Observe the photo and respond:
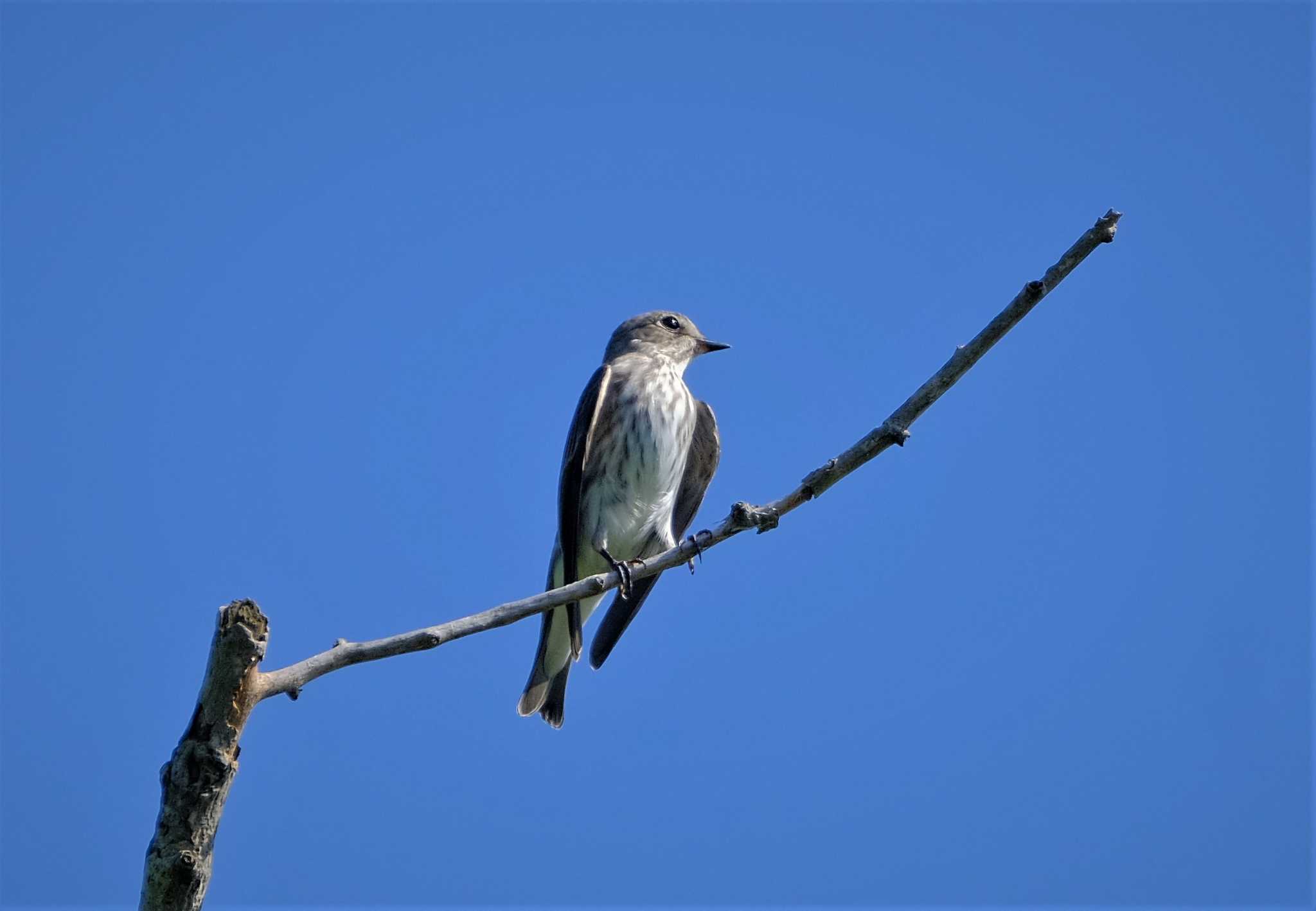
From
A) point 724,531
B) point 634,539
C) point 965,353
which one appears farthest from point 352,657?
point 634,539

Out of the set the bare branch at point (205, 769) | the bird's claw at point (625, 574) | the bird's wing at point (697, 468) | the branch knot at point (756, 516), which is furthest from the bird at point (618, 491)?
the bare branch at point (205, 769)

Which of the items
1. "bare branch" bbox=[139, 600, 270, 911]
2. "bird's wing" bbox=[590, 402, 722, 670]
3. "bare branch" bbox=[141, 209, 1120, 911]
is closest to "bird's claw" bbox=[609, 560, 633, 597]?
"bare branch" bbox=[141, 209, 1120, 911]

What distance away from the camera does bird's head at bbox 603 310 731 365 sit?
9305mm

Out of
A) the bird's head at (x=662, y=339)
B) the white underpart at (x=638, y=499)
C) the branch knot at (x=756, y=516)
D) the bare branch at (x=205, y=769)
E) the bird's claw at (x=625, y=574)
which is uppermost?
the bird's head at (x=662, y=339)

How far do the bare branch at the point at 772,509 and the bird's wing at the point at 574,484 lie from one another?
2.63m

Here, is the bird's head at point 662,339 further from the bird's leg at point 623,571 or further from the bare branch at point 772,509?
the bare branch at point 772,509

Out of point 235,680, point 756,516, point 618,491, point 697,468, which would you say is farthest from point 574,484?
point 235,680

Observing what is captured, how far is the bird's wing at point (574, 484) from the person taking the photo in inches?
310

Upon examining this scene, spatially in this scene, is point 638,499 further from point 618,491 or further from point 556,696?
point 556,696

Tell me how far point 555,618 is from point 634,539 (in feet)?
2.76

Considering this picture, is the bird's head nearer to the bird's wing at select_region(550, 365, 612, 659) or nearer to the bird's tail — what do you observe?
the bird's wing at select_region(550, 365, 612, 659)

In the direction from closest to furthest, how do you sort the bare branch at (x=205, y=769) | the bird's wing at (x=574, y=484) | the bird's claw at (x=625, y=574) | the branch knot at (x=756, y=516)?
the bare branch at (x=205, y=769) → the branch knot at (x=756, y=516) → the bird's claw at (x=625, y=574) → the bird's wing at (x=574, y=484)

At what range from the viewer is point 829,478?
489 centimetres

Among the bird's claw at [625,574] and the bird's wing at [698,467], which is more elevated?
the bird's wing at [698,467]
